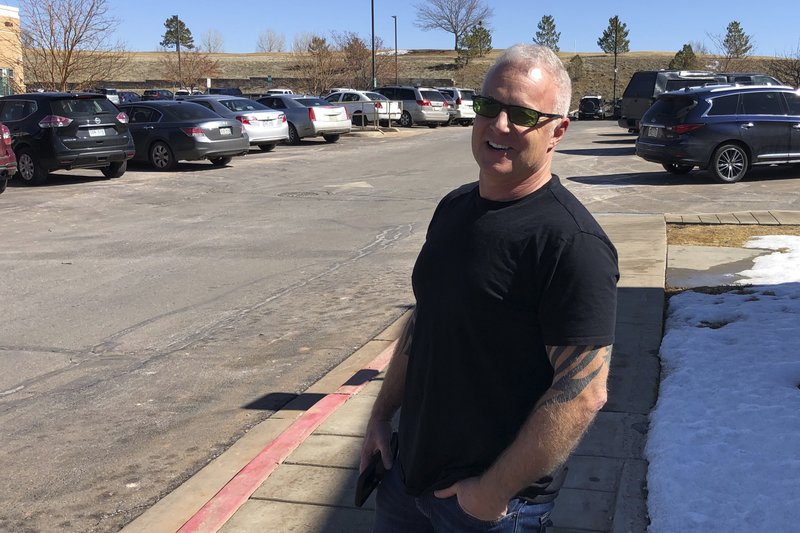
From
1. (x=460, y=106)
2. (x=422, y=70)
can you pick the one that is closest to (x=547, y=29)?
(x=422, y=70)

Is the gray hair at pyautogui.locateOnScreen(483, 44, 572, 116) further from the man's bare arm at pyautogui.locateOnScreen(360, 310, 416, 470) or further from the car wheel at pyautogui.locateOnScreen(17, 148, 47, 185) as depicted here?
the car wheel at pyautogui.locateOnScreen(17, 148, 47, 185)

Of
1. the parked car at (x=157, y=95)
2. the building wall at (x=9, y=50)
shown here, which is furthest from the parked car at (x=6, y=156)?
the parked car at (x=157, y=95)

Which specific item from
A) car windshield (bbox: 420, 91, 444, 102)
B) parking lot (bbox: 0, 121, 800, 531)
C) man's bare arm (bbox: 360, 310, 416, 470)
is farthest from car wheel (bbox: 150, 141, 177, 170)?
car windshield (bbox: 420, 91, 444, 102)

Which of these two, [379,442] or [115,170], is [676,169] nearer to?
[115,170]

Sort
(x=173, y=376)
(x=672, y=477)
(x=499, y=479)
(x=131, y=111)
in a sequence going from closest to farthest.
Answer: (x=499, y=479)
(x=672, y=477)
(x=173, y=376)
(x=131, y=111)

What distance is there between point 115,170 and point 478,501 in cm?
1737

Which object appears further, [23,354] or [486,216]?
[23,354]

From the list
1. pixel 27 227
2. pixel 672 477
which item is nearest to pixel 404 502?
pixel 672 477

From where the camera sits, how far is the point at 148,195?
15.6 metres

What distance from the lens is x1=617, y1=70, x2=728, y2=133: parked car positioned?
2581 cm

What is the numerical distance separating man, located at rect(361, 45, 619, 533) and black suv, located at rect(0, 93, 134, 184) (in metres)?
15.9

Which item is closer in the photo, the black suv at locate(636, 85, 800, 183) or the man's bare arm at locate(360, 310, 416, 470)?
the man's bare arm at locate(360, 310, 416, 470)

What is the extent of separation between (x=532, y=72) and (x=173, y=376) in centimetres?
456

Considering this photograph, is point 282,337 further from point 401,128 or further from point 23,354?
point 401,128
